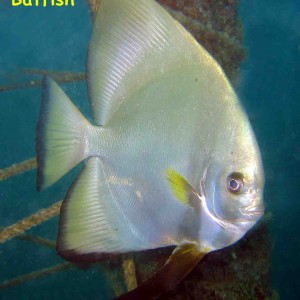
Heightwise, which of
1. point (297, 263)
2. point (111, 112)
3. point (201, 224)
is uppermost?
point (111, 112)

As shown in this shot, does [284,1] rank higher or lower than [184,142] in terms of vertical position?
lower

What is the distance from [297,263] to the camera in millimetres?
23328

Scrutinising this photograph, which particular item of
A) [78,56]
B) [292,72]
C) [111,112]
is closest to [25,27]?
[78,56]

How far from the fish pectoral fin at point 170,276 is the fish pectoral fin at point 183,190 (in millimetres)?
156

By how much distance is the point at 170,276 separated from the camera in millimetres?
1200

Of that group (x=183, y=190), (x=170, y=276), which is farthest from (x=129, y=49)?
(x=170, y=276)

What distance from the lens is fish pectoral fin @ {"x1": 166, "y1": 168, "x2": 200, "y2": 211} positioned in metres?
1.15

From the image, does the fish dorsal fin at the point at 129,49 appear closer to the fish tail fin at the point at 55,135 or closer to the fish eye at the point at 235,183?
the fish tail fin at the point at 55,135

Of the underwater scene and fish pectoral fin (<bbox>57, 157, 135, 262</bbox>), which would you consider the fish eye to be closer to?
the underwater scene

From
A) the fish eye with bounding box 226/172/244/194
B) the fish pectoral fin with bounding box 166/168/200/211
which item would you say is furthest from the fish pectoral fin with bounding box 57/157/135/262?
the fish eye with bounding box 226/172/244/194

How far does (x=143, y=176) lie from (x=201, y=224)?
0.25m

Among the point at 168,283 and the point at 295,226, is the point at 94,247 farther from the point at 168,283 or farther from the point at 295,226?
the point at 295,226

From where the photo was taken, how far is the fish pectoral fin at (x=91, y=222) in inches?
50.4

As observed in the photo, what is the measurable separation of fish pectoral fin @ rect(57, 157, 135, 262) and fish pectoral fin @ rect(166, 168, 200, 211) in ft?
0.83
